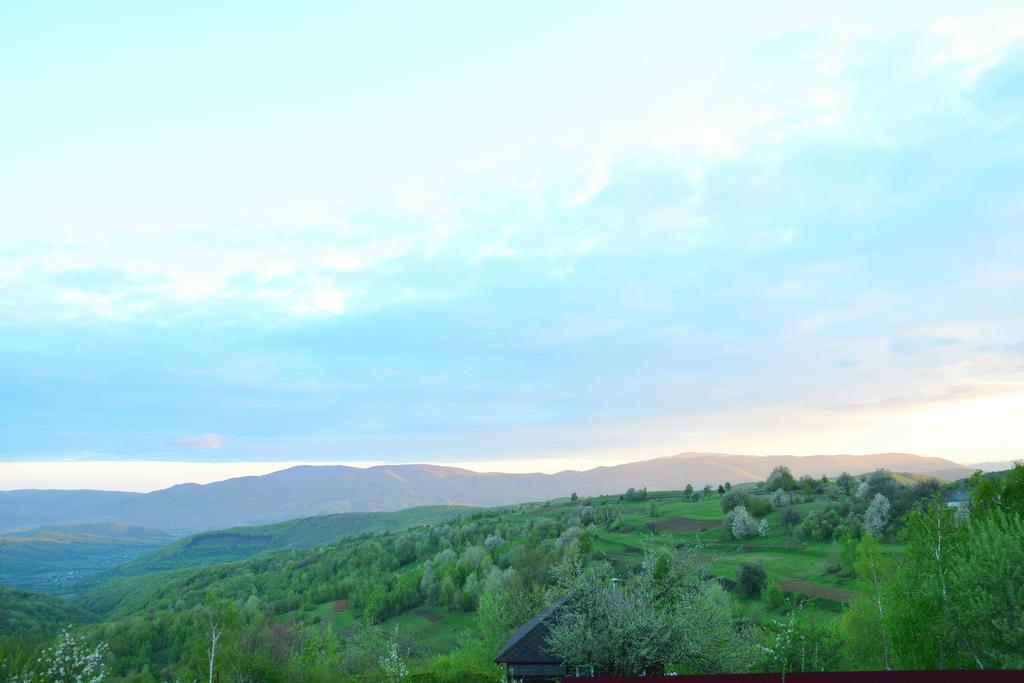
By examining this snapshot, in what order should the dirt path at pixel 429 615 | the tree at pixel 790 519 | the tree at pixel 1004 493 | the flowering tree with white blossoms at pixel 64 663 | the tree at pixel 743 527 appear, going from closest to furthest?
the flowering tree with white blossoms at pixel 64 663 < the tree at pixel 1004 493 < the tree at pixel 790 519 < the tree at pixel 743 527 < the dirt path at pixel 429 615

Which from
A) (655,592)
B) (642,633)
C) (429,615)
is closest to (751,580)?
(655,592)

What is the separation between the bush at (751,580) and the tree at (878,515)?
50.2ft

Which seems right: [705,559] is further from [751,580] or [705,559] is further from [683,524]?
[683,524]

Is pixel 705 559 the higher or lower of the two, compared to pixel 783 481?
lower

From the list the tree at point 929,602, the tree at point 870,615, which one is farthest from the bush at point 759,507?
the tree at point 929,602

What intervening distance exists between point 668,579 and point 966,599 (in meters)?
13.1

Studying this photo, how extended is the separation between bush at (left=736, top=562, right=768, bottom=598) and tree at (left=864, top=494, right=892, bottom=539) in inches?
603

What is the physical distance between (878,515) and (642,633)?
60.2 metres

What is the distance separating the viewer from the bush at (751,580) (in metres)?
66.2

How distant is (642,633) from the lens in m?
28.8

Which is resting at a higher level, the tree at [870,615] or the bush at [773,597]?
the tree at [870,615]

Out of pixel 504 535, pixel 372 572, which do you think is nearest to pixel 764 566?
pixel 504 535

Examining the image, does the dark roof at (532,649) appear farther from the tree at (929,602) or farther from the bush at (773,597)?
the bush at (773,597)

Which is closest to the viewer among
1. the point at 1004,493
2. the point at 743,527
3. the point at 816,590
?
the point at 1004,493
